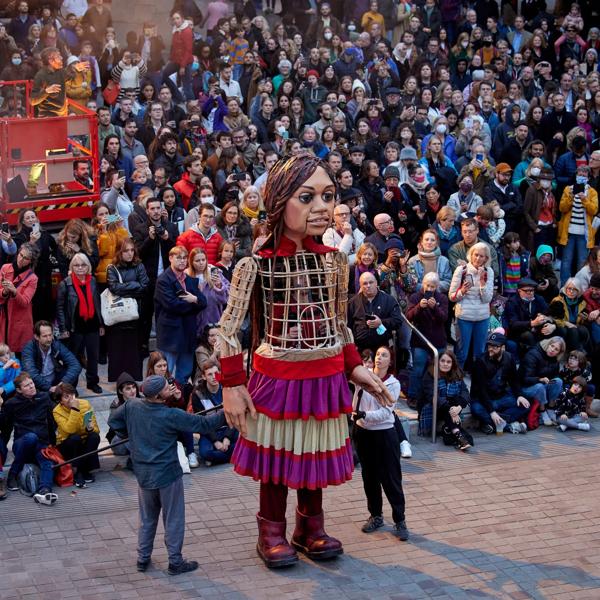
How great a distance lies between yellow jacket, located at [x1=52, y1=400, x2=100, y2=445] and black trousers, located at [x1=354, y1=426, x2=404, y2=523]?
8.20ft

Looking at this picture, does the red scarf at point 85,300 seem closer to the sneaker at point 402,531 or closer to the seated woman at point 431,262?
the seated woman at point 431,262

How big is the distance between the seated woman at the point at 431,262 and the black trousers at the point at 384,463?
13.2 feet

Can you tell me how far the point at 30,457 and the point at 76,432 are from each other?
0.47m

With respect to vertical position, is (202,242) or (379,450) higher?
(202,242)

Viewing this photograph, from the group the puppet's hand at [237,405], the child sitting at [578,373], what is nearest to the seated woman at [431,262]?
the child sitting at [578,373]

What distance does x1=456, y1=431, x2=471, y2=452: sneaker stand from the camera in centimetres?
1214

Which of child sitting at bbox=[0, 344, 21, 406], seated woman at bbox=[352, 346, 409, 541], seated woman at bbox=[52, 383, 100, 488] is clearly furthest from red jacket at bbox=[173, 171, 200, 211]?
seated woman at bbox=[352, 346, 409, 541]

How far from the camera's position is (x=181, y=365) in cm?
1291

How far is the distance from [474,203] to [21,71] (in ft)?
19.4

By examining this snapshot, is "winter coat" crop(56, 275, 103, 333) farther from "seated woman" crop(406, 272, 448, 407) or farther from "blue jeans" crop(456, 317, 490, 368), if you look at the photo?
"blue jeans" crop(456, 317, 490, 368)

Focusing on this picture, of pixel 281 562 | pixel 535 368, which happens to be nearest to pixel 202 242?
pixel 535 368

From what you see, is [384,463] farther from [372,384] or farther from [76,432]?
[76,432]

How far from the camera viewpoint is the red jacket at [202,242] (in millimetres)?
13609

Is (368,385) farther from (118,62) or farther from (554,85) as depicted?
(554,85)
